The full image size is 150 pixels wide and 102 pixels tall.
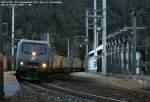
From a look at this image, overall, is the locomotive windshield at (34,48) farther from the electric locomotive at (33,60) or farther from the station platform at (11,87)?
→ the station platform at (11,87)

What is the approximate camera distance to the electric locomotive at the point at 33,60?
34.9 m

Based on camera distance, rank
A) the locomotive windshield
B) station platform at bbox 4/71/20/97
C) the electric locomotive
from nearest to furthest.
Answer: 1. station platform at bbox 4/71/20/97
2. the electric locomotive
3. the locomotive windshield

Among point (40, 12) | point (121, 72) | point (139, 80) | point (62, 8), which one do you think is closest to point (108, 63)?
point (121, 72)

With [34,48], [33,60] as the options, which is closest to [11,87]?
[33,60]

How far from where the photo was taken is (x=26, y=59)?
116 feet

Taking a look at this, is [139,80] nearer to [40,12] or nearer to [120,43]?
[120,43]

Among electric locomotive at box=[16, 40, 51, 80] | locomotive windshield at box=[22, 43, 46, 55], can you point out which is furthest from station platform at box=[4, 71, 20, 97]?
locomotive windshield at box=[22, 43, 46, 55]

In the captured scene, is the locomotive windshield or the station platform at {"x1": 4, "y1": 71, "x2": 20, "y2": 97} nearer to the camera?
the station platform at {"x1": 4, "y1": 71, "x2": 20, "y2": 97}

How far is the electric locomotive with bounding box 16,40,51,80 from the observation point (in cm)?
3494

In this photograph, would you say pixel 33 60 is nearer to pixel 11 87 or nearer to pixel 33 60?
pixel 33 60

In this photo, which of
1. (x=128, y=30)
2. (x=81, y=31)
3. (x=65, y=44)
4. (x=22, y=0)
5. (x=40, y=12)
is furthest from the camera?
(x=65, y=44)

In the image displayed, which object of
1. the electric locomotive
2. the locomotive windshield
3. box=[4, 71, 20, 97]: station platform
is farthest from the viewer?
the locomotive windshield

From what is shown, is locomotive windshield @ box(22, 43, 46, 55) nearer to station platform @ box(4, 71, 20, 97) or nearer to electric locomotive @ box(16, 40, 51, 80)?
electric locomotive @ box(16, 40, 51, 80)

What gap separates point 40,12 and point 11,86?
57327 mm
